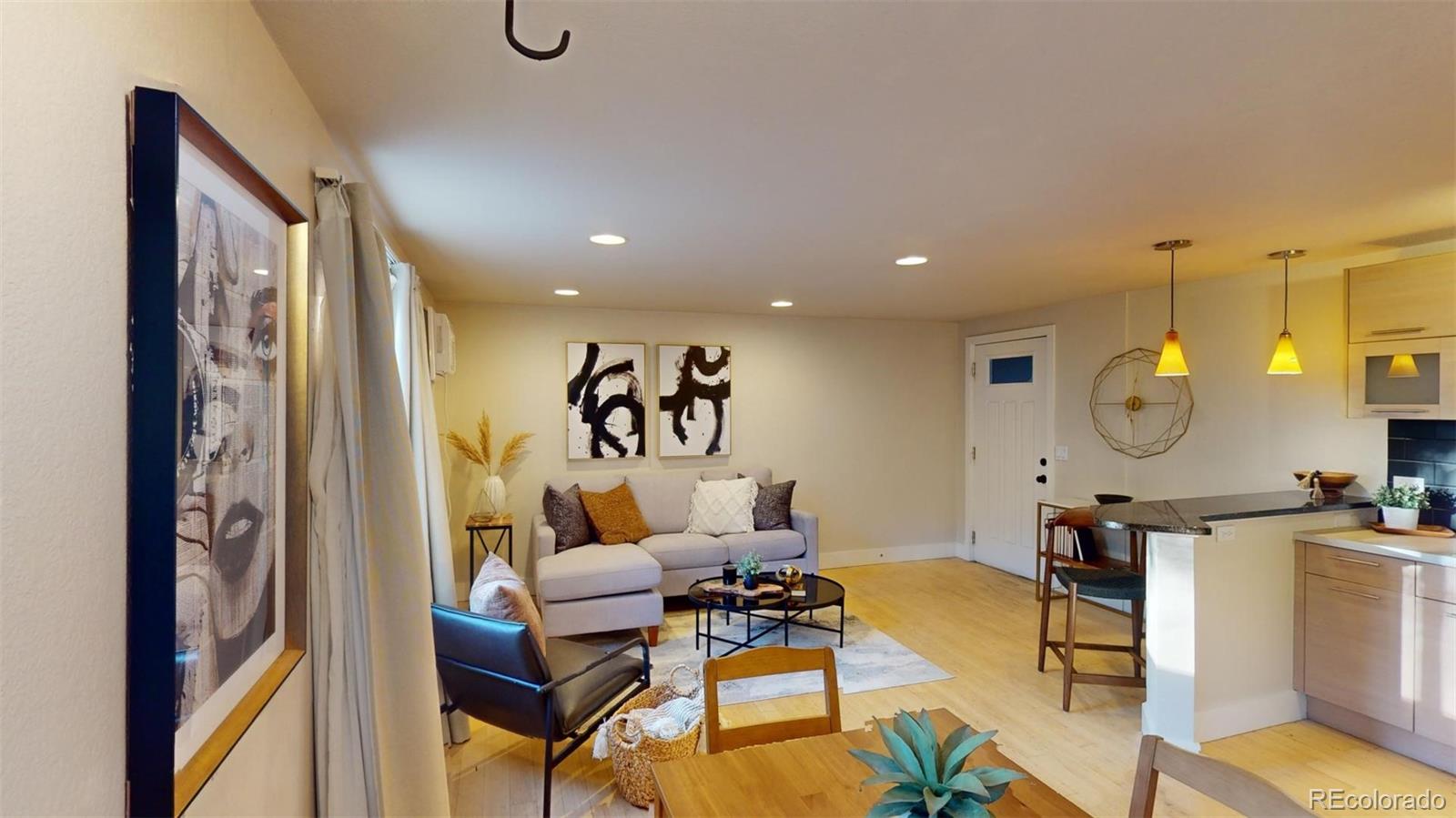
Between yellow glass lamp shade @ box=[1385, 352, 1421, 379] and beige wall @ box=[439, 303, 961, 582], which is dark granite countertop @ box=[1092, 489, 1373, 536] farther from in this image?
beige wall @ box=[439, 303, 961, 582]

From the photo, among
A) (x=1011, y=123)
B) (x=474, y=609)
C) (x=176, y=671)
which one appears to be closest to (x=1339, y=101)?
(x=1011, y=123)

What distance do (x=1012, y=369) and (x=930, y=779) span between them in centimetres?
516

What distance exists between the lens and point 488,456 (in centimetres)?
486

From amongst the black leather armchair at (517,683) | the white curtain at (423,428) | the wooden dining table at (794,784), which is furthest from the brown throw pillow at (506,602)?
the wooden dining table at (794,784)

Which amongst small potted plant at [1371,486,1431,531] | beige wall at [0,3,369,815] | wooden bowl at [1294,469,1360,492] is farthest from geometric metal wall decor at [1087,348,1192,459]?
beige wall at [0,3,369,815]

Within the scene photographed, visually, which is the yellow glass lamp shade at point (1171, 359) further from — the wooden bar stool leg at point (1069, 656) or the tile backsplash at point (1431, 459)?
the wooden bar stool leg at point (1069, 656)

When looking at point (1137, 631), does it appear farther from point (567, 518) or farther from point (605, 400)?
point (605, 400)

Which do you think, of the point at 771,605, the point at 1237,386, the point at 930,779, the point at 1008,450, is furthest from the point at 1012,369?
the point at 930,779

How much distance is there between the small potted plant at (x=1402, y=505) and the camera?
298cm

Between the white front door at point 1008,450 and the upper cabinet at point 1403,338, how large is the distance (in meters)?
2.10

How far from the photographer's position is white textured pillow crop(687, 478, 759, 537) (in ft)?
16.3

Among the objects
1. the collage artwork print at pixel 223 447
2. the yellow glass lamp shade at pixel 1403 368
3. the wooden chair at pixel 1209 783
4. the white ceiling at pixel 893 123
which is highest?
the white ceiling at pixel 893 123

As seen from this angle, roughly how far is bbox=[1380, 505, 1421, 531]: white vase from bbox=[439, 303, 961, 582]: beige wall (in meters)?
3.33

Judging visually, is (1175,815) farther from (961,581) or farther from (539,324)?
(539,324)
